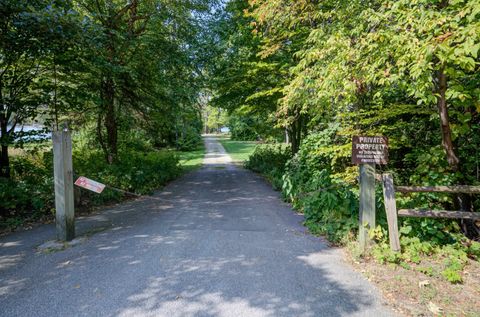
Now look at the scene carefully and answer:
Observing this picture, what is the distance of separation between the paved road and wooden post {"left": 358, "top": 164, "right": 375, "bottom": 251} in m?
0.51

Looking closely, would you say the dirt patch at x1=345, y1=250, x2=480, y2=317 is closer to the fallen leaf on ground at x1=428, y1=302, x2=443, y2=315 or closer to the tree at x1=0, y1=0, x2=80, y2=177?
the fallen leaf on ground at x1=428, y1=302, x2=443, y2=315

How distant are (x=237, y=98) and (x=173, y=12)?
4.06m

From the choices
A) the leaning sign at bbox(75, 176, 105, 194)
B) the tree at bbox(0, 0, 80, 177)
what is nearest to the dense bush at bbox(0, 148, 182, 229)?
the tree at bbox(0, 0, 80, 177)

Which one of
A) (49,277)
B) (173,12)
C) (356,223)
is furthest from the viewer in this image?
(173,12)

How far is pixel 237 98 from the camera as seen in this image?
1195 cm

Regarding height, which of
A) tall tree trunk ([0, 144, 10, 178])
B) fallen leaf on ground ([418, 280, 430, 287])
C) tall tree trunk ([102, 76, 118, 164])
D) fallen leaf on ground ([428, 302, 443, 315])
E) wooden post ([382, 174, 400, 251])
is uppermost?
tall tree trunk ([102, 76, 118, 164])

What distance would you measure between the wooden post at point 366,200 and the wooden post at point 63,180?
4.58 metres

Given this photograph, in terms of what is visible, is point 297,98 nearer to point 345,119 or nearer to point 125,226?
point 345,119

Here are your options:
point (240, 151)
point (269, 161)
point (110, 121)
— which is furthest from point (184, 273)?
point (240, 151)

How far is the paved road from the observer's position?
3.02 metres

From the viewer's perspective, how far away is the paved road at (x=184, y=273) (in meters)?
3.02

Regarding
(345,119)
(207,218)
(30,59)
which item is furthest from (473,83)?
(30,59)

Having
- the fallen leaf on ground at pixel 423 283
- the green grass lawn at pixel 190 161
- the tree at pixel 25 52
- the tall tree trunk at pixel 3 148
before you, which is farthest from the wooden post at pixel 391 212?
the green grass lawn at pixel 190 161

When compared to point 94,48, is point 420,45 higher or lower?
lower
